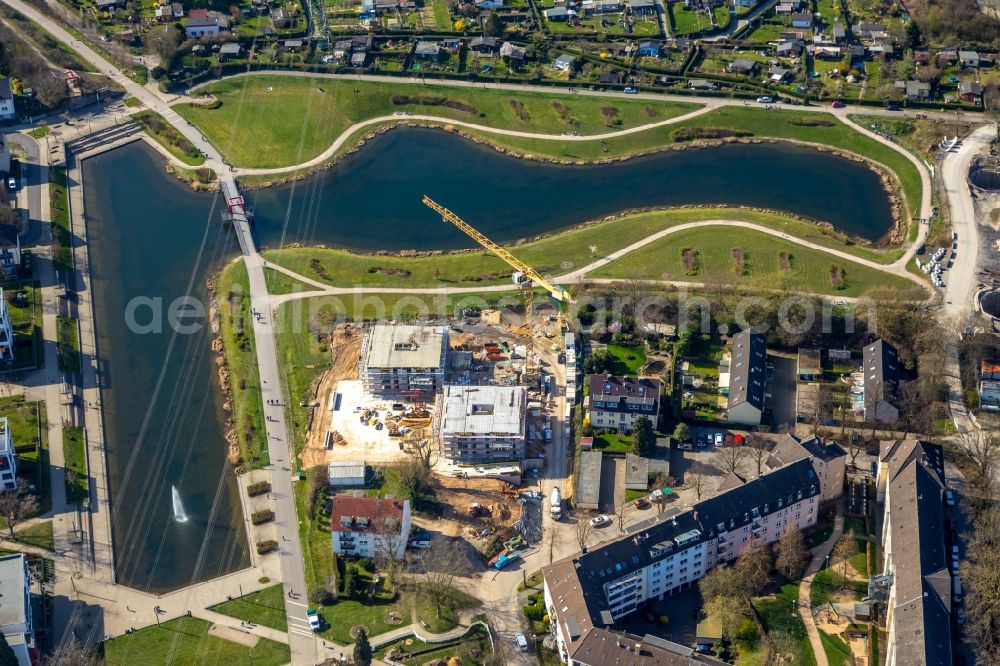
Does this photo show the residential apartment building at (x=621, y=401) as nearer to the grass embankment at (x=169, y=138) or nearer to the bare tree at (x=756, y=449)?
the bare tree at (x=756, y=449)

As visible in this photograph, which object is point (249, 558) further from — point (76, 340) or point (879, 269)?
point (879, 269)

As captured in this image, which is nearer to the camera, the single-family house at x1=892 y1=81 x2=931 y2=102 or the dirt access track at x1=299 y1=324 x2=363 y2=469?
the dirt access track at x1=299 y1=324 x2=363 y2=469

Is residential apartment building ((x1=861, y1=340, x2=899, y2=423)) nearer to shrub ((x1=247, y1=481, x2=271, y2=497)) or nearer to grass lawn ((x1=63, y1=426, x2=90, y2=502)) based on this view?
shrub ((x1=247, y1=481, x2=271, y2=497))

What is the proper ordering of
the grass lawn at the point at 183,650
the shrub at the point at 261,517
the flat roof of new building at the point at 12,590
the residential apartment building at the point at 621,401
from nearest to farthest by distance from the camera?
the flat roof of new building at the point at 12,590 → the grass lawn at the point at 183,650 → the shrub at the point at 261,517 → the residential apartment building at the point at 621,401

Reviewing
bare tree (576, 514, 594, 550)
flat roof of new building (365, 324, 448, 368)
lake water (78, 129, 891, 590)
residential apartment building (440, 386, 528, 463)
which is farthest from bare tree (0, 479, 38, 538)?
bare tree (576, 514, 594, 550)

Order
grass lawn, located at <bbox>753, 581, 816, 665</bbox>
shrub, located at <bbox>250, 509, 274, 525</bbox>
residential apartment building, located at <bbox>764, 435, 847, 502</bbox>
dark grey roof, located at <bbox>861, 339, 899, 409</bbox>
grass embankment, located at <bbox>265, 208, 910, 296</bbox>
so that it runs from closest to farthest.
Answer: grass lawn, located at <bbox>753, 581, 816, 665</bbox>
residential apartment building, located at <bbox>764, 435, 847, 502</bbox>
shrub, located at <bbox>250, 509, 274, 525</bbox>
dark grey roof, located at <bbox>861, 339, 899, 409</bbox>
grass embankment, located at <bbox>265, 208, 910, 296</bbox>

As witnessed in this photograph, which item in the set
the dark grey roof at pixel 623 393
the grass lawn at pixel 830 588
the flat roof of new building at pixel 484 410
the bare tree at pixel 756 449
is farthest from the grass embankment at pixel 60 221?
the grass lawn at pixel 830 588

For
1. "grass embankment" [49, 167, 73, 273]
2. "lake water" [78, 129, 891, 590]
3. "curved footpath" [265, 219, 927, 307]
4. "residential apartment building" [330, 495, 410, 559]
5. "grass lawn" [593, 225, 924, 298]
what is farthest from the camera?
"grass embankment" [49, 167, 73, 273]
